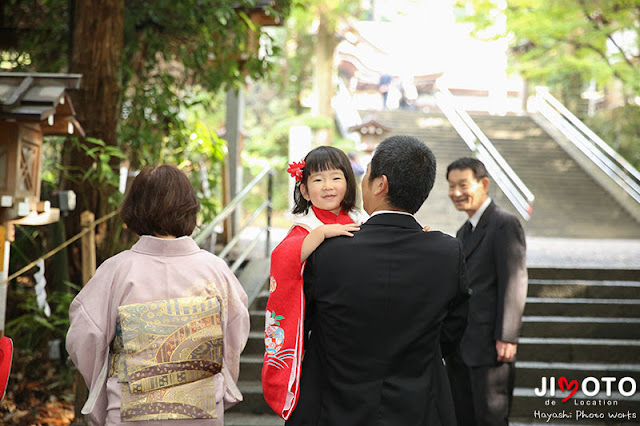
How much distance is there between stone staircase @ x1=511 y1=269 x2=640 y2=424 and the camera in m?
5.27

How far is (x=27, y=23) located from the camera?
6742mm

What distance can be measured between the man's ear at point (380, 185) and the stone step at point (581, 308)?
458 centimetres

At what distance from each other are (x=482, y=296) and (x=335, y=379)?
1.78m

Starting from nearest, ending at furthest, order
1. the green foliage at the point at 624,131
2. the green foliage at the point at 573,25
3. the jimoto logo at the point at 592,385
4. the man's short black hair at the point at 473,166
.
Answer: the man's short black hair at the point at 473,166, the jimoto logo at the point at 592,385, the green foliage at the point at 573,25, the green foliage at the point at 624,131

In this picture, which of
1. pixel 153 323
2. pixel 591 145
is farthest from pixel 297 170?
pixel 591 145

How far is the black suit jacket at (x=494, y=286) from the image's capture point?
148 inches

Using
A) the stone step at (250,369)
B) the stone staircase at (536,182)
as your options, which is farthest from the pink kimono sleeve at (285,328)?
the stone staircase at (536,182)

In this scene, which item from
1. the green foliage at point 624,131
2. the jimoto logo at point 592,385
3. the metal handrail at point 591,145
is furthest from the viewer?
the green foliage at point 624,131

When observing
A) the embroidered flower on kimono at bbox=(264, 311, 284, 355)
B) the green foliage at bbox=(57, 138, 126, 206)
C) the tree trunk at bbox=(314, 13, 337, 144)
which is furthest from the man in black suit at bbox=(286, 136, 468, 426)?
the tree trunk at bbox=(314, 13, 337, 144)

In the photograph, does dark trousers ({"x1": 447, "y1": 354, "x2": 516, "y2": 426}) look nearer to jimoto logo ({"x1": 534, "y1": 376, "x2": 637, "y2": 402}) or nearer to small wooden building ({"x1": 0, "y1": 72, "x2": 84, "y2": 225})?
jimoto logo ({"x1": 534, "y1": 376, "x2": 637, "y2": 402})

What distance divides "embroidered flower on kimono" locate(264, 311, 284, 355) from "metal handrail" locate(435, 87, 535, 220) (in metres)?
8.47

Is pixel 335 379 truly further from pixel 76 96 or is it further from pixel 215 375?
pixel 76 96

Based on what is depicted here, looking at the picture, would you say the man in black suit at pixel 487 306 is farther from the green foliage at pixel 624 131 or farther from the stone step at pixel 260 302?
the green foliage at pixel 624 131

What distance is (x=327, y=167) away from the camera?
8.79 feet
